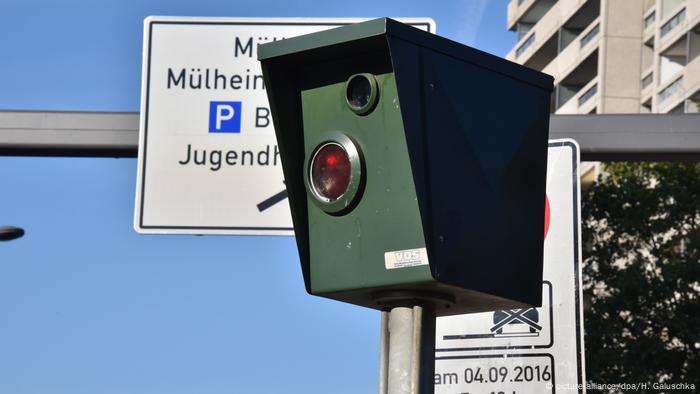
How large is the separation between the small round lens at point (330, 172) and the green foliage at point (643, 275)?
77.5 ft

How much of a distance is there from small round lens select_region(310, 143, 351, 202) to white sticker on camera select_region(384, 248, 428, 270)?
0.24 meters

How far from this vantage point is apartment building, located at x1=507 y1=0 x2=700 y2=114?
44.5 meters

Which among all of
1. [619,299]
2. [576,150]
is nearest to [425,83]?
[576,150]

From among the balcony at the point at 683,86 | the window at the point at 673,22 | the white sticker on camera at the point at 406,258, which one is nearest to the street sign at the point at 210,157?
the white sticker on camera at the point at 406,258

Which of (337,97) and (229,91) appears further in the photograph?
(229,91)

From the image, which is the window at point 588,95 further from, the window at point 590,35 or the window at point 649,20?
the window at point 649,20

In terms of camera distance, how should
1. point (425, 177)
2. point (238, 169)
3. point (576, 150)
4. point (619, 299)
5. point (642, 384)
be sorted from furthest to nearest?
point (619, 299) → point (642, 384) → point (238, 169) → point (576, 150) → point (425, 177)

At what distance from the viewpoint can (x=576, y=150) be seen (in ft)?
16.1

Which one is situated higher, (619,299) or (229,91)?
(619,299)

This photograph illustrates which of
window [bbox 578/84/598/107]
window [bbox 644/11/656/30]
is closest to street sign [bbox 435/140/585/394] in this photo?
window [bbox 644/11/656/30]

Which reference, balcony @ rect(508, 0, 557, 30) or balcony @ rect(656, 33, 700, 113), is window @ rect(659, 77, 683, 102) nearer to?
balcony @ rect(656, 33, 700, 113)

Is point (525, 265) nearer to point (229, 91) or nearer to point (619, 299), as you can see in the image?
point (229, 91)

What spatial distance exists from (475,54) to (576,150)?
1.54 meters

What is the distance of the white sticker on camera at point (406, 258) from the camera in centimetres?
318
